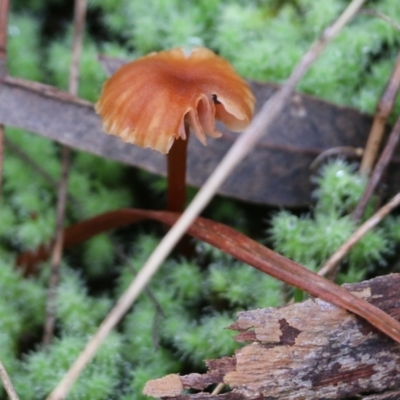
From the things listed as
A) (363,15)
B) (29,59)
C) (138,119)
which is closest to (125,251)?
(138,119)

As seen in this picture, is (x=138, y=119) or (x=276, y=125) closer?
(x=138, y=119)

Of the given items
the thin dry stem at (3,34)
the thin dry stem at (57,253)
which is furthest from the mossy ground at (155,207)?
the thin dry stem at (3,34)

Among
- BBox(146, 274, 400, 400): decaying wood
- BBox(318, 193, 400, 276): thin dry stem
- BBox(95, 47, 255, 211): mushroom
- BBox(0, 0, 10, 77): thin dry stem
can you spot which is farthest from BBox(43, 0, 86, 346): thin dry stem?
BBox(318, 193, 400, 276): thin dry stem

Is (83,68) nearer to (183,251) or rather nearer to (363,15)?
(183,251)

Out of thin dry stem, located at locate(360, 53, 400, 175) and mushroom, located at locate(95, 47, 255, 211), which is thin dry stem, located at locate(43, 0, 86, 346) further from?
thin dry stem, located at locate(360, 53, 400, 175)

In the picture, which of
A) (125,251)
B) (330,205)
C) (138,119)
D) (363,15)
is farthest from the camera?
(363,15)

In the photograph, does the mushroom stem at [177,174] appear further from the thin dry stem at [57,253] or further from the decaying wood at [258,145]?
the thin dry stem at [57,253]
